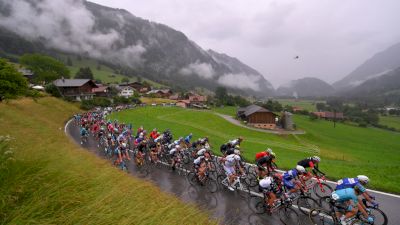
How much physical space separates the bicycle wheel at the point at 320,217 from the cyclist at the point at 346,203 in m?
0.42

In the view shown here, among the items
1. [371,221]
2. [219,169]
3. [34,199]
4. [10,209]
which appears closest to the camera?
[10,209]

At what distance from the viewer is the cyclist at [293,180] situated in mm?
10266

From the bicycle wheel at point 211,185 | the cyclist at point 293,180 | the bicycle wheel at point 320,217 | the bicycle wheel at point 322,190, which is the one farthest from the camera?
the bicycle wheel at point 211,185

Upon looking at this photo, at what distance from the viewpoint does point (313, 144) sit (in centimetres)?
5109

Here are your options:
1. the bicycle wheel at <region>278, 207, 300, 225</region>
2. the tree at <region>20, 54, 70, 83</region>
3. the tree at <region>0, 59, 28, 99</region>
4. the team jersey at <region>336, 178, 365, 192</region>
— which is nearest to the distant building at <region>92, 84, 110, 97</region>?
the tree at <region>20, 54, 70, 83</region>

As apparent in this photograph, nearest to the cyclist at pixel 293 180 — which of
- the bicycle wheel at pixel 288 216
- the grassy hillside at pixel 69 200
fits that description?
the bicycle wheel at pixel 288 216

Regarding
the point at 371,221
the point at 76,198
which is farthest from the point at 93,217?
the point at 371,221

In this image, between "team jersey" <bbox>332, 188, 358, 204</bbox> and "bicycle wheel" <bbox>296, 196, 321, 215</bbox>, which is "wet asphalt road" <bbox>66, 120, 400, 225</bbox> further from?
"team jersey" <bbox>332, 188, 358, 204</bbox>

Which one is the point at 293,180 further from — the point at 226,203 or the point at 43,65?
the point at 43,65

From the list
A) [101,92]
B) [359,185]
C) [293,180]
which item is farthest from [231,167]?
[101,92]

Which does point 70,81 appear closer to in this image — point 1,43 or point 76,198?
point 76,198

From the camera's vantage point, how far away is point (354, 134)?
238ft

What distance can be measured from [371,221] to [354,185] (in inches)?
Answer: 43.5

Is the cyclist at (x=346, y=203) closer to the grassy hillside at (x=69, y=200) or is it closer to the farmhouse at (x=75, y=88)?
the grassy hillside at (x=69, y=200)
